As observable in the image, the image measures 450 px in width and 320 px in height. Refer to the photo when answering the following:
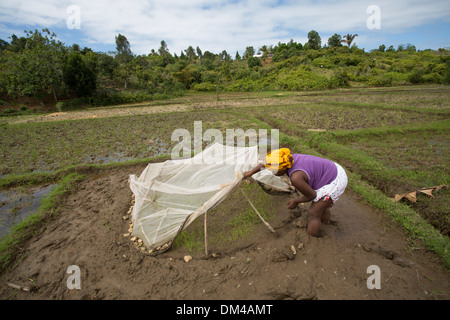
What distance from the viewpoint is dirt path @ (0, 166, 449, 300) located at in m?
2.48

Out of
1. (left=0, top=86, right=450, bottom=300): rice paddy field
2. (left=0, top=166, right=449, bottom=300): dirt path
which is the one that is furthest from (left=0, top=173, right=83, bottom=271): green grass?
(left=0, top=166, right=449, bottom=300): dirt path

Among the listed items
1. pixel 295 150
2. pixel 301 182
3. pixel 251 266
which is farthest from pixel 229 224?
pixel 295 150

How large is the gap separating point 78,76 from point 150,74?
9349 millimetres

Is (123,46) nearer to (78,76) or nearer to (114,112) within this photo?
(78,76)

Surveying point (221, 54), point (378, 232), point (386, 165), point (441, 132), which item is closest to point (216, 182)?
point (378, 232)

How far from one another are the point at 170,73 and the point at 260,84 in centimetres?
1287

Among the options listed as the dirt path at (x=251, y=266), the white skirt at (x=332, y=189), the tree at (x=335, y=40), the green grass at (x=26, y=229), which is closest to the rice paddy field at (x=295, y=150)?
the green grass at (x=26, y=229)

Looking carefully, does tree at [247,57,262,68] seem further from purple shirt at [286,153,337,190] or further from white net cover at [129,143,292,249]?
purple shirt at [286,153,337,190]

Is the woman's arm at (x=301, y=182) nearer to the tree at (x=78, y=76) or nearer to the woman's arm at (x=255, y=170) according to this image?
the woman's arm at (x=255, y=170)

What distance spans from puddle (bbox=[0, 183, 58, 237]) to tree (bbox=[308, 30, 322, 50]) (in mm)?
50541

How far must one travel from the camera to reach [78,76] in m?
18.0

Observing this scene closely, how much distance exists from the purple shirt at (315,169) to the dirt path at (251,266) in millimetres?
881

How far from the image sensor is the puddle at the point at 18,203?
411 centimetres

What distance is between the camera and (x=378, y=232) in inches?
133
